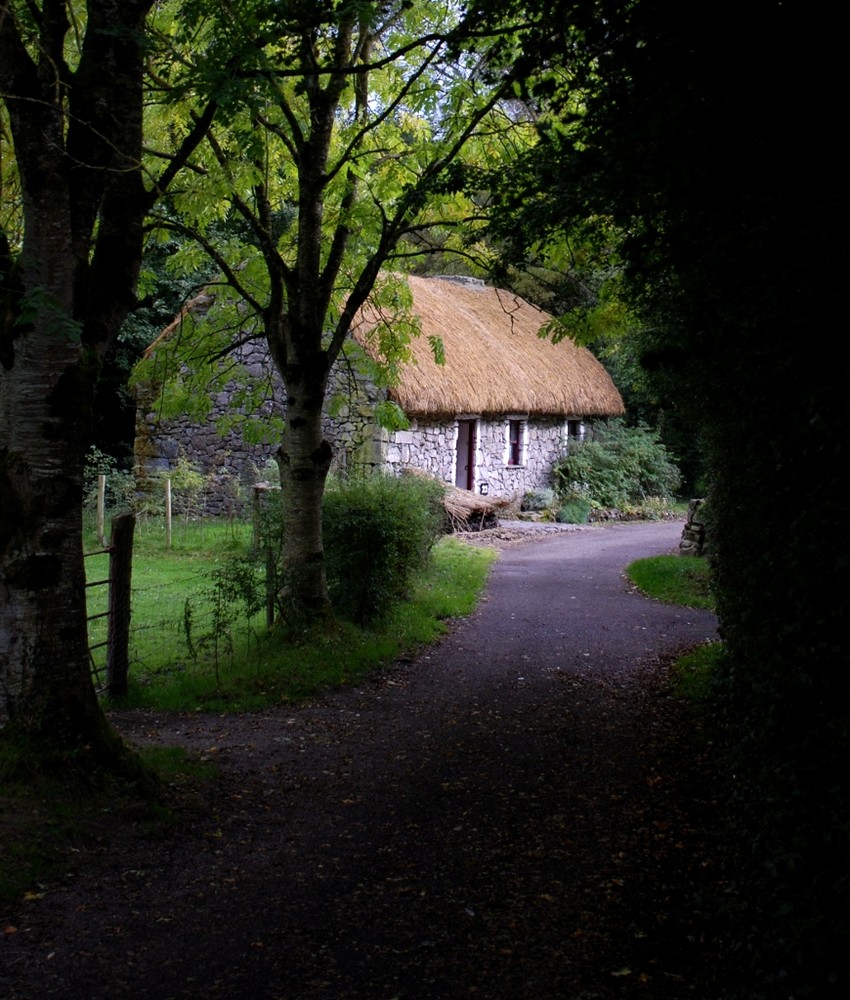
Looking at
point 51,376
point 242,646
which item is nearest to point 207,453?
point 242,646

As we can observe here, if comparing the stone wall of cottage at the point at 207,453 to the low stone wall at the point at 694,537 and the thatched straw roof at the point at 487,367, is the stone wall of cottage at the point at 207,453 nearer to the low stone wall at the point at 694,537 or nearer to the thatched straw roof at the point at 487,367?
the thatched straw roof at the point at 487,367

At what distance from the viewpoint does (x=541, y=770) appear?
6.31 metres

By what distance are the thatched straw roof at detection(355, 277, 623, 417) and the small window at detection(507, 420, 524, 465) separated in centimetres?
59

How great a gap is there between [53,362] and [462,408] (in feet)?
54.1

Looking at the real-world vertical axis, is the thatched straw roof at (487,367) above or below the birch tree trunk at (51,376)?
above

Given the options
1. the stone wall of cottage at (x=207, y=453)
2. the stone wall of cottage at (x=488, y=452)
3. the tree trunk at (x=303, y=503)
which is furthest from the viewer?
the stone wall of cottage at (x=207, y=453)

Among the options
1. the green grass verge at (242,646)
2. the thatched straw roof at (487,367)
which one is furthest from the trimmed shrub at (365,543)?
the thatched straw roof at (487,367)

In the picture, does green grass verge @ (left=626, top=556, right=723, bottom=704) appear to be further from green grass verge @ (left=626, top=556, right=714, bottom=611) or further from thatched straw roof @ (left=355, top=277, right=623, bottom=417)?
A: thatched straw roof @ (left=355, top=277, right=623, bottom=417)

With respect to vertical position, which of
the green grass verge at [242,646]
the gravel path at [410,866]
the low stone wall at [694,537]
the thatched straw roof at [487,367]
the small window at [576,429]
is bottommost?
the gravel path at [410,866]

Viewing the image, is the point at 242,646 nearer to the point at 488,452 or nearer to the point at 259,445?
the point at 259,445

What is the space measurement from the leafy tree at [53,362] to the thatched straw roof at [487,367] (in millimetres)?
12855

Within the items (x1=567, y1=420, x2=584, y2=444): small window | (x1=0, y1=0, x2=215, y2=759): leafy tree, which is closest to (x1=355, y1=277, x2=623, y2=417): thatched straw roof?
(x1=567, y1=420, x2=584, y2=444): small window

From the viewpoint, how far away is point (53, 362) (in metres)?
5.06

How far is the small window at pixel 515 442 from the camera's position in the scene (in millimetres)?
25734
